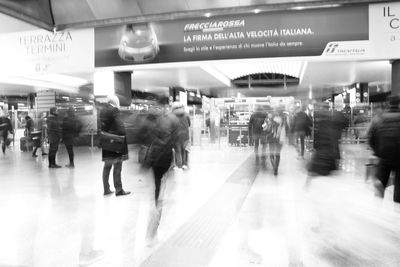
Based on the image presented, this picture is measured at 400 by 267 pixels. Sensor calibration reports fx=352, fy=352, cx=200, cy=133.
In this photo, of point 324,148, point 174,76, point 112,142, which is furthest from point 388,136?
point 174,76

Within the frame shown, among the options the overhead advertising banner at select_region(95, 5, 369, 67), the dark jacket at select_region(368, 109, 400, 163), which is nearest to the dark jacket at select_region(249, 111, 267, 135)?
the overhead advertising banner at select_region(95, 5, 369, 67)

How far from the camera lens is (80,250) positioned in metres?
3.62

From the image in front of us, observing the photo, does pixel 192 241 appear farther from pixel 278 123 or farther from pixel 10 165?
pixel 10 165

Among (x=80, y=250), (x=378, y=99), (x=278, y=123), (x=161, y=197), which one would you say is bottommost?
(x=80, y=250)

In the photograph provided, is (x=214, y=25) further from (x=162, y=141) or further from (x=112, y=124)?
(x=162, y=141)

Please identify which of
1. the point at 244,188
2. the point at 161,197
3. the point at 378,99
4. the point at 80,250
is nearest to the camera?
the point at 80,250

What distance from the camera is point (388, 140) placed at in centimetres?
393

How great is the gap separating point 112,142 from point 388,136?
12.8 feet

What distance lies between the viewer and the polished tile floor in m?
3.41

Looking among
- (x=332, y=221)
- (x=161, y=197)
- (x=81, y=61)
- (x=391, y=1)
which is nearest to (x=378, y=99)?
(x=391, y=1)

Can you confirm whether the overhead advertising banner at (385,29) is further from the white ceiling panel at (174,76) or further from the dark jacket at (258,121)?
the white ceiling panel at (174,76)

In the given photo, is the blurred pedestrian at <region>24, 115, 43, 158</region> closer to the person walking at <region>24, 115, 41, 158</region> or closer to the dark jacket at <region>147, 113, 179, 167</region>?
the person walking at <region>24, 115, 41, 158</region>

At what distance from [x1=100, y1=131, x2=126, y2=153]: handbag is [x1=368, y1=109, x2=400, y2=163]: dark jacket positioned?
3664mm

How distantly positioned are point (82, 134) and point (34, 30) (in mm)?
6923
